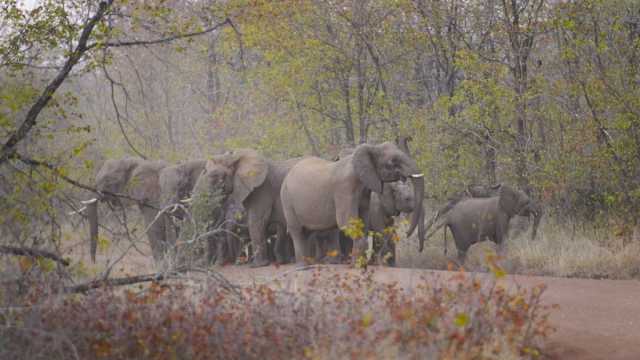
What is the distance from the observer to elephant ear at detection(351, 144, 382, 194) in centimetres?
1351

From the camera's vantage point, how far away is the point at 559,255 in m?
14.3

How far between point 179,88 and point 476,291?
25.0 meters

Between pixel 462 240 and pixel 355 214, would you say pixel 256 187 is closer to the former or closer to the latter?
pixel 355 214

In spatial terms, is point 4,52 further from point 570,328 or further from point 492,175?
point 492,175

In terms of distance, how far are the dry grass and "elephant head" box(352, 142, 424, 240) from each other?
53.6 inches

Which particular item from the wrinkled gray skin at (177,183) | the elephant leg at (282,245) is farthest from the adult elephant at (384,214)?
the wrinkled gray skin at (177,183)

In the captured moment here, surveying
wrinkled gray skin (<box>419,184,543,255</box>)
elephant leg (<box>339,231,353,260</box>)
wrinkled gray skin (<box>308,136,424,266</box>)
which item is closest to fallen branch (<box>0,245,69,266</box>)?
wrinkled gray skin (<box>308,136,424,266</box>)

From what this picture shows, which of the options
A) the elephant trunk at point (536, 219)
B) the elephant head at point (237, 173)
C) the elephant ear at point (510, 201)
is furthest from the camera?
the elephant head at point (237, 173)

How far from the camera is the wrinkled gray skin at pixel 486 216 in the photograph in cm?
1560

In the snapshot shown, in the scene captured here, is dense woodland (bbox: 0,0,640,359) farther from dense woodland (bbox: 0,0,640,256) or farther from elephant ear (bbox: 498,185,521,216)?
elephant ear (bbox: 498,185,521,216)

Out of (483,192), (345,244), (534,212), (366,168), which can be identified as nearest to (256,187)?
(345,244)

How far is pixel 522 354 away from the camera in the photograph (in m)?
8.48

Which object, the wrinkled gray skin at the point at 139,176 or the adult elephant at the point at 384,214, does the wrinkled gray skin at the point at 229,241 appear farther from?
the adult elephant at the point at 384,214

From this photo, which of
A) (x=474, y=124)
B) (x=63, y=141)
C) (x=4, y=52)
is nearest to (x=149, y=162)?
(x=63, y=141)
